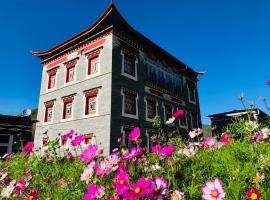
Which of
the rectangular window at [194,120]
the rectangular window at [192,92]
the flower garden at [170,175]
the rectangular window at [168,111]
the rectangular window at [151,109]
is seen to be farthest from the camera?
the rectangular window at [192,92]

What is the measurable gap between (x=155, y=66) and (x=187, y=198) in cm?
1587

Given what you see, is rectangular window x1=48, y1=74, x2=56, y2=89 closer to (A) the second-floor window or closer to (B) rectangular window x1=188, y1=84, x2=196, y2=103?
(A) the second-floor window

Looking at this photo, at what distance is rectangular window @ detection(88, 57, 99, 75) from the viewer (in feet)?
48.4

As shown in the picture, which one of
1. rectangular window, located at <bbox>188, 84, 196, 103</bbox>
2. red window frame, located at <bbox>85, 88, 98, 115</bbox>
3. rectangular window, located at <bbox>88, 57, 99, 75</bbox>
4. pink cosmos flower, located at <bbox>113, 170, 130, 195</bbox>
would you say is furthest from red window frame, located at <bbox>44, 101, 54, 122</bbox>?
pink cosmos flower, located at <bbox>113, 170, 130, 195</bbox>

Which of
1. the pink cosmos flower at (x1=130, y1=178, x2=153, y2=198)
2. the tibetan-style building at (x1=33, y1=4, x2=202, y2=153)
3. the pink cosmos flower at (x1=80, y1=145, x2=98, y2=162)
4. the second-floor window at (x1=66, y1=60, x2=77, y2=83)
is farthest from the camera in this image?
the second-floor window at (x1=66, y1=60, x2=77, y2=83)

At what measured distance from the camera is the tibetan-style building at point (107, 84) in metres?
13.3

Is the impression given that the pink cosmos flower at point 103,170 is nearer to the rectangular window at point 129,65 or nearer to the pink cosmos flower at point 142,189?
the pink cosmos flower at point 142,189

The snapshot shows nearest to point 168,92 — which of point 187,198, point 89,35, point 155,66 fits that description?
point 155,66

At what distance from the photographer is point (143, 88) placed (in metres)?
15.6

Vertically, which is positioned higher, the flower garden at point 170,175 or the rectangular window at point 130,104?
the rectangular window at point 130,104

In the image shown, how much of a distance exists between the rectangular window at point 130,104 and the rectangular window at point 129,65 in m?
1.53

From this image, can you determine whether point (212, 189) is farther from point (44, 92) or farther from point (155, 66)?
point (44, 92)

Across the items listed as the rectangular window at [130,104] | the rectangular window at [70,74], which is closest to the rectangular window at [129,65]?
the rectangular window at [130,104]

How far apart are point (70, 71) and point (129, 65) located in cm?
438
